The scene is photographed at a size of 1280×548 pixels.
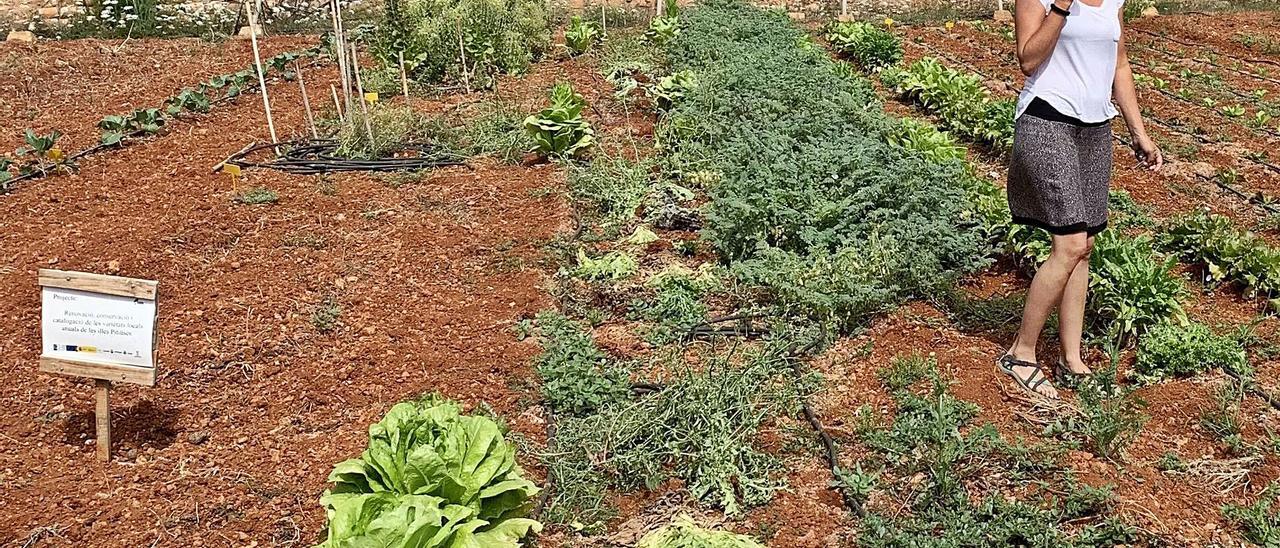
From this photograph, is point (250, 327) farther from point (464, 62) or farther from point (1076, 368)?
point (464, 62)

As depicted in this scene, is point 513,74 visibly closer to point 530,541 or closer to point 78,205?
point 78,205

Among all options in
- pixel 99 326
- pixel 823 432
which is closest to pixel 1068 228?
pixel 823 432

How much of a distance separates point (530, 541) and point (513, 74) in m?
7.32

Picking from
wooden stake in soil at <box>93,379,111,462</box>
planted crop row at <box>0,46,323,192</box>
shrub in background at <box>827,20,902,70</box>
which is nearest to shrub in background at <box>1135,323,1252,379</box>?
wooden stake in soil at <box>93,379,111,462</box>

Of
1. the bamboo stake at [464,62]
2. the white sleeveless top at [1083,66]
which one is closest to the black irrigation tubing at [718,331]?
the white sleeveless top at [1083,66]

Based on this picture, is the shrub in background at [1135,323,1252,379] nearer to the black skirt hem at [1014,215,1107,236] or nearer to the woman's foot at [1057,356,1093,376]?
the woman's foot at [1057,356,1093,376]

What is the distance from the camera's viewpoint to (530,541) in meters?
3.35

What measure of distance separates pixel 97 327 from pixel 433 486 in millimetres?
1361

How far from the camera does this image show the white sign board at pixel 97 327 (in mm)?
3518

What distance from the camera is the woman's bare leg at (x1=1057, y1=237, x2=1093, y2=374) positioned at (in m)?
4.05

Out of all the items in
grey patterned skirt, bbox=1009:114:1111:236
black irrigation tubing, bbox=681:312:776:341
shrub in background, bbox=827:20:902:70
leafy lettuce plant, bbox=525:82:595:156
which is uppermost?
shrub in background, bbox=827:20:902:70

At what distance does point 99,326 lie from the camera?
355 centimetres

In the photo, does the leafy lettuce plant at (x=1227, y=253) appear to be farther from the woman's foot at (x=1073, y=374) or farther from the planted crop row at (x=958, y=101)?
the planted crop row at (x=958, y=101)

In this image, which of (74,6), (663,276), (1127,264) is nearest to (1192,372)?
(1127,264)
